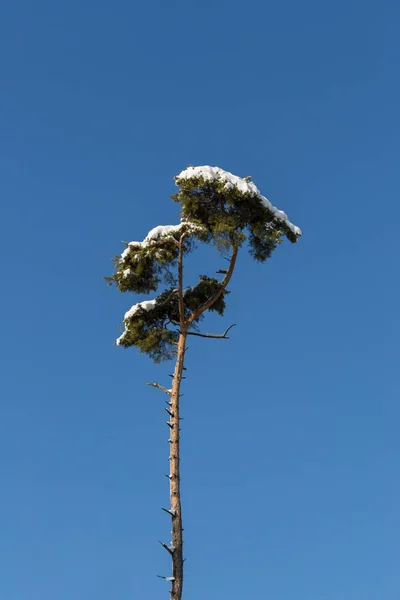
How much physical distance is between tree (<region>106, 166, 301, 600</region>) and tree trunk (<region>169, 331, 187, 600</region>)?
0.04m

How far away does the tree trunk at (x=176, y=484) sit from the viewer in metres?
21.9

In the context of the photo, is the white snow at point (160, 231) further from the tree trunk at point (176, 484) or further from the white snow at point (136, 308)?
the tree trunk at point (176, 484)

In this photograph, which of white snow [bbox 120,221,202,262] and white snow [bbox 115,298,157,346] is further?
white snow [bbox 115,298,157,346]

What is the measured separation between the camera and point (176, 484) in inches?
914

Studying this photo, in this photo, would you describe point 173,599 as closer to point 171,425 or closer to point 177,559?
point 177,559

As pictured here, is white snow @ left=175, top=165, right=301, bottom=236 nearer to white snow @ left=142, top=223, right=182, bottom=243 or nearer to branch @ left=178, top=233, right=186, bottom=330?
white snow @ left=142, top=223, right=182, bottom=243

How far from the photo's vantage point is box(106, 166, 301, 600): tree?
25000mm

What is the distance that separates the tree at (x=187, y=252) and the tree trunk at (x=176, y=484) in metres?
0.04

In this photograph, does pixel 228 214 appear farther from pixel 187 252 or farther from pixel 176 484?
pixel 176 484

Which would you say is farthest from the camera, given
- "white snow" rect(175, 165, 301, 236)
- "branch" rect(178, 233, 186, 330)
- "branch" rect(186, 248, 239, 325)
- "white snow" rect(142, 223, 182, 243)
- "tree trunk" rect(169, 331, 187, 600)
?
"branch" rect(186, 248, 239, 325)

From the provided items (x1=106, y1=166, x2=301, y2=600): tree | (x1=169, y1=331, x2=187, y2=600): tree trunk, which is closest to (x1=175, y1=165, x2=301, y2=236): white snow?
(x1=106, y1=166, x2=301, y2=600): tree

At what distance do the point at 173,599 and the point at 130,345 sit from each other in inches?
385

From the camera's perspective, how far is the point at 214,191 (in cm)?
2539

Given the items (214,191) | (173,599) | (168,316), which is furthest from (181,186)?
(173,599)
